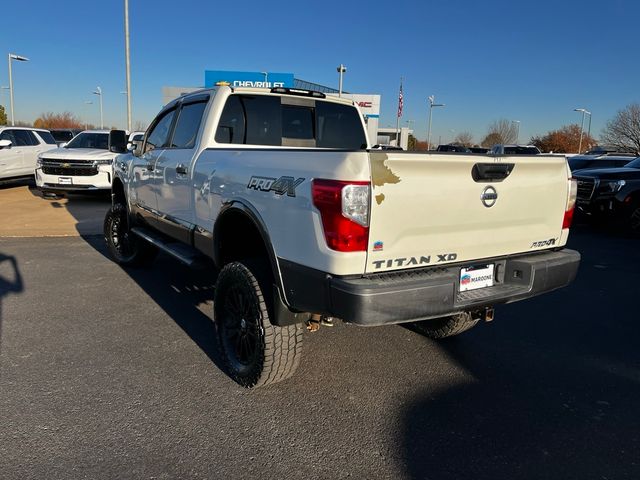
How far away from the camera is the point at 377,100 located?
136 ft

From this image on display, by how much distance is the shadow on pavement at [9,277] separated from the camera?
5.37m

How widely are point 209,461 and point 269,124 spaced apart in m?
2.94

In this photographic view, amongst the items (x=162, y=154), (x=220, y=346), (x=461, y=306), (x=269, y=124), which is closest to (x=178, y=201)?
(x=162, y=154)

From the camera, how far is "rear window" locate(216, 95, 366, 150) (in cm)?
433

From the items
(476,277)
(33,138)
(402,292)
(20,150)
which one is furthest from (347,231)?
(33,138)

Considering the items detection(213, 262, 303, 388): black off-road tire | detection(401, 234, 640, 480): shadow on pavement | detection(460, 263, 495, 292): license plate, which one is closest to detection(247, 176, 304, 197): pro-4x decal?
detection(213, 262, 303, 388): black off-road tire

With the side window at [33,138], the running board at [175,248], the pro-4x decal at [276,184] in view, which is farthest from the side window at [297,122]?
the side window at [33,138]

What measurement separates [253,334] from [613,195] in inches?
367

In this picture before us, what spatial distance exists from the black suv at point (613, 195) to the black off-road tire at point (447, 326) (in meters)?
7.49

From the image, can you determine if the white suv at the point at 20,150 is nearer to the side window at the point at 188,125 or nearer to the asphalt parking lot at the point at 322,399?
the asphalt parking lot at the point at 322,399

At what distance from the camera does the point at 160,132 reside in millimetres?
5391

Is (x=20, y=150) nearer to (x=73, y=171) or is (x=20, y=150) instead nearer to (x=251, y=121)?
(x=73, y=171)

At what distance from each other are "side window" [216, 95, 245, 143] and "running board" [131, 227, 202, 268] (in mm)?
1001

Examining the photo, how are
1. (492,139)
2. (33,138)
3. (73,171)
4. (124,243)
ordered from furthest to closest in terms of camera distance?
(492,139) → (33,138) → (73,171) → (124,243)
